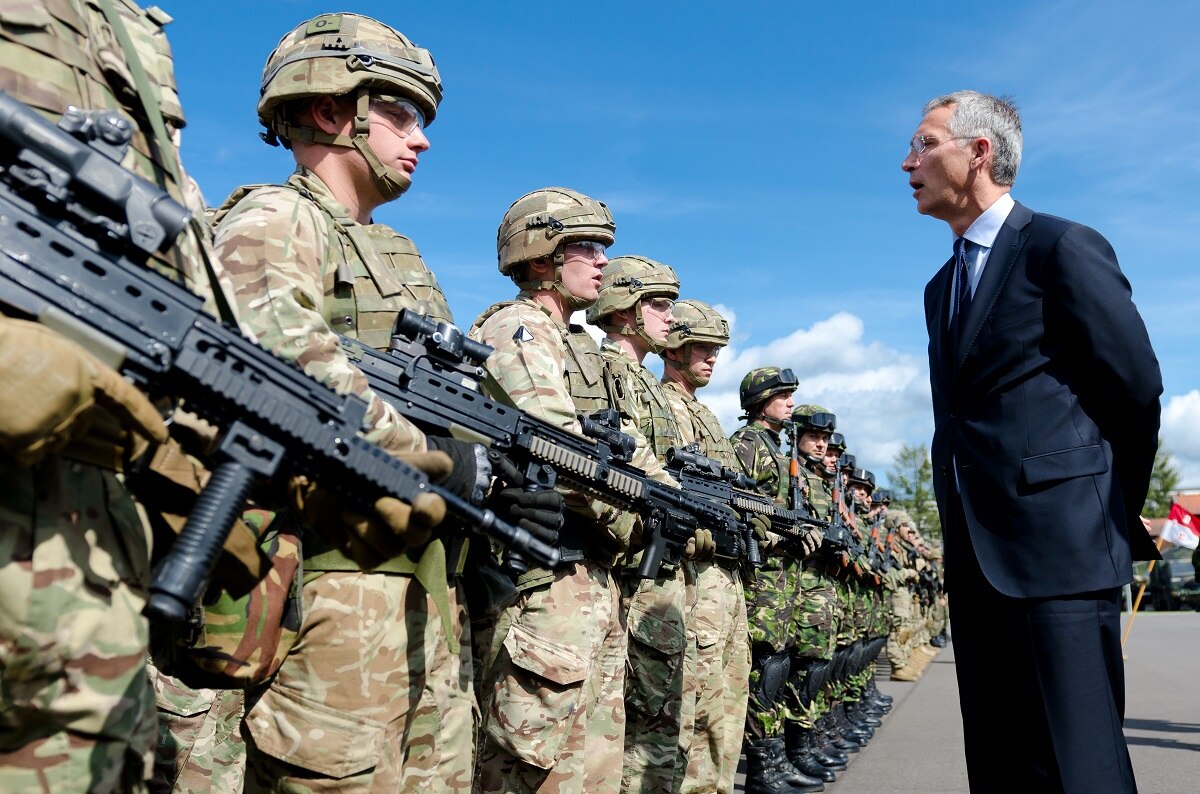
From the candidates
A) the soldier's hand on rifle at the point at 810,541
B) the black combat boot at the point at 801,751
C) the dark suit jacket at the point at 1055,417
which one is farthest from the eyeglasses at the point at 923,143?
the black combat boot at the point at 801,751

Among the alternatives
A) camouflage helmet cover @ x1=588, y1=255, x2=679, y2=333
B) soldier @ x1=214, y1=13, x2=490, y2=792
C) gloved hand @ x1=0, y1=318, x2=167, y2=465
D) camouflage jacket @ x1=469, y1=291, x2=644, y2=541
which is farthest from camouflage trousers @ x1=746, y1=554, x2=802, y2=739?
gloved hand @ x1=0, y1=318, x2=167, y2=465

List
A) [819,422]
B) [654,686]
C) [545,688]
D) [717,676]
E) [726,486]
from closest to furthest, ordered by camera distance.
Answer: [545,688], [654,686], [717,676], [726,486], [819,422]

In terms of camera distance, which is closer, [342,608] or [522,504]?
[342,608]

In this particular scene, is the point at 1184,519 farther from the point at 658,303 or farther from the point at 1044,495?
the point at 1044,495

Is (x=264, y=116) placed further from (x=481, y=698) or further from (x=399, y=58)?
(x=481, y=698)

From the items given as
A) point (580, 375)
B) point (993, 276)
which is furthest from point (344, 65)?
point (993, 276)

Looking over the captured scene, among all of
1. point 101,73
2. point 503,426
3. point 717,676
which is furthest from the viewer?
point 717,676

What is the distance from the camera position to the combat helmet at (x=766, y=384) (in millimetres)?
9422

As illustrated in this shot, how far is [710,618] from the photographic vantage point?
20.7ft

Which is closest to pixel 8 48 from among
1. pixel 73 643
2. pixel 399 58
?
pixel 73 643

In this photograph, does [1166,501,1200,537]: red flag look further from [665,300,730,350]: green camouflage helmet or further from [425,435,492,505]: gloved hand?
[425,435,492,505]: gloved hand

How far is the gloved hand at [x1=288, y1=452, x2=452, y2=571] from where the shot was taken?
7.11 feet

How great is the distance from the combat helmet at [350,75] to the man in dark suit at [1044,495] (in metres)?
2.00

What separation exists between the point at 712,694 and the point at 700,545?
1081mm
